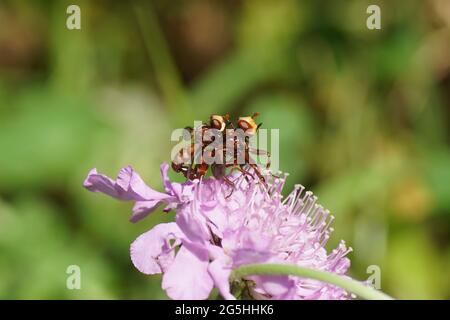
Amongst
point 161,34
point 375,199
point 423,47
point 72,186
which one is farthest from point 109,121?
point 423,47

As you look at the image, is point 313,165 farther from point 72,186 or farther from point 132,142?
point 72,186

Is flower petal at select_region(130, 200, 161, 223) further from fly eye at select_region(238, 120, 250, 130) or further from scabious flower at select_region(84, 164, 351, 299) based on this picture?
fly eye at select_region(238, 120, 250, 130)

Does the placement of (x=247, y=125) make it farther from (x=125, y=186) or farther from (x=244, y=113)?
(x=244, y=113)

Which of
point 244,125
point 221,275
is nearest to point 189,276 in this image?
point 221,275

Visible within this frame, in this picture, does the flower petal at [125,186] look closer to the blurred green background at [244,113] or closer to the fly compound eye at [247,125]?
the fly compound eye at [247,125]

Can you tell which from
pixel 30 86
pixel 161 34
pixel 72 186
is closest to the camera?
pixel 72 186
